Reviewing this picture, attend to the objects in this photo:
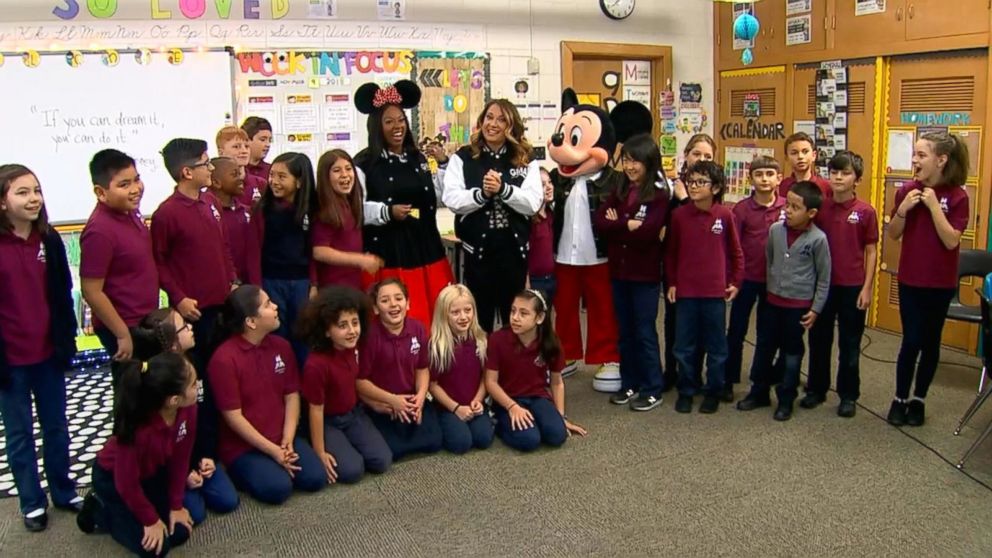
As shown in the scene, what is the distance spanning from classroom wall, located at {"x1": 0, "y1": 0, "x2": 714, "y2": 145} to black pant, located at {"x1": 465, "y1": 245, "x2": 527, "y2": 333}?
202 cm

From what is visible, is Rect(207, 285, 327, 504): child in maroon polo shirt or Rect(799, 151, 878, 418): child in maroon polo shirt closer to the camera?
Rect(207, 285, 327, 504): child in maroon polo shirt

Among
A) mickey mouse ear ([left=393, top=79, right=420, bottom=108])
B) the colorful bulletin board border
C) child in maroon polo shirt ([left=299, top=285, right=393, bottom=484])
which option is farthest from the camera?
the colorful bulletin board border

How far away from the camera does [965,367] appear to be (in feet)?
14.1

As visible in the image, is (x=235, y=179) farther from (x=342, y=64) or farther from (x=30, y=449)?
(x=342, y=64)

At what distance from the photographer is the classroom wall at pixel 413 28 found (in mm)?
4457

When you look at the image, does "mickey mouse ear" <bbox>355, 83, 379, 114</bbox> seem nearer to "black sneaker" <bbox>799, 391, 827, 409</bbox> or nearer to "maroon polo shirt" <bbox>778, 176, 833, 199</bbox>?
"maroon polo shirt" <bbox>778, 176, 833, 199</bbox>

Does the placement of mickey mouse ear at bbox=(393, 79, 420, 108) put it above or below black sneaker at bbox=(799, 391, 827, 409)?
above

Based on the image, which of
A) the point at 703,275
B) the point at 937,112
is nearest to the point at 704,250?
the point at 703,275

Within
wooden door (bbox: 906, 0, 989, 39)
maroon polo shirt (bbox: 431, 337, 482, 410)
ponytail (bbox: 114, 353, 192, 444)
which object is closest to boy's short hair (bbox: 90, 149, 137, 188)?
ponytail (bbox: 114, 353, 192, 444)

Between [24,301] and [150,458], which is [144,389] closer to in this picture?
[150,458]

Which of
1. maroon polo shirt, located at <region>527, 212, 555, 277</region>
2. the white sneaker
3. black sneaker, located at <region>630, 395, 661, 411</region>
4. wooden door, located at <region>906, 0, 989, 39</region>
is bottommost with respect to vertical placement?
black sneaker, located at <region>630, 395, 661, 411</region>

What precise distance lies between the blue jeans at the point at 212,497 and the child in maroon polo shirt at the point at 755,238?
2122mm

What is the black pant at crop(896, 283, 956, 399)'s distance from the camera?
11.0 feet

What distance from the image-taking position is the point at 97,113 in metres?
4.57
